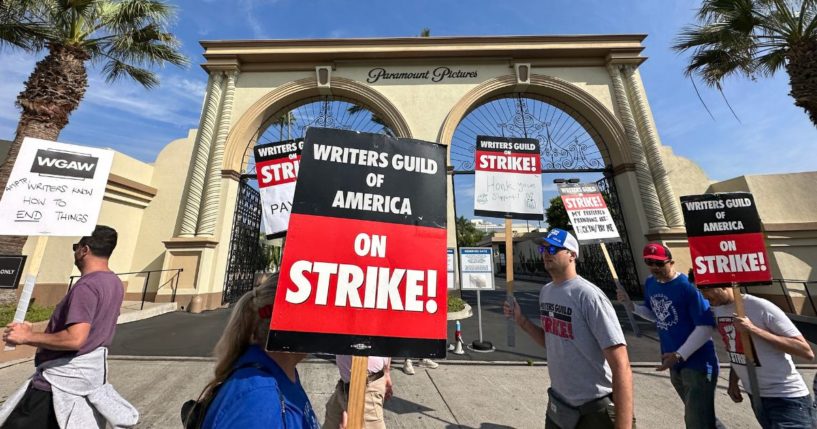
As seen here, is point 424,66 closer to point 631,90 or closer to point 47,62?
point 631,90

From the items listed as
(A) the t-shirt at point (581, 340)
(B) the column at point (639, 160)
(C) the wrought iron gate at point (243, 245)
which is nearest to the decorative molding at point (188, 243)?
(C) the wrought iron gate at point (243, 245)

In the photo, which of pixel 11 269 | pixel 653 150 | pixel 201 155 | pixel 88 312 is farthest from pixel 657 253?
pixel 201 155

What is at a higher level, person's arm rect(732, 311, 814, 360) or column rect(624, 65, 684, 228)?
column rect(624, 65, 684, 228)

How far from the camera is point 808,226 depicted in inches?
382

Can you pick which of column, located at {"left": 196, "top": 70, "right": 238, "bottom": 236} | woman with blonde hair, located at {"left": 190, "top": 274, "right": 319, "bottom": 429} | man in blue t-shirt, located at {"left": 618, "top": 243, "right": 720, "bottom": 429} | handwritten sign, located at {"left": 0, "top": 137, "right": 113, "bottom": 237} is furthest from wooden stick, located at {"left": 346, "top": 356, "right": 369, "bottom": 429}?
column, located at {"left": 196, "top": 70, "right": 238, "bottom": 236}

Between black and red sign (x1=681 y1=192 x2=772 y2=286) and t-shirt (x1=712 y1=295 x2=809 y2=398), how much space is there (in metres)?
0.39

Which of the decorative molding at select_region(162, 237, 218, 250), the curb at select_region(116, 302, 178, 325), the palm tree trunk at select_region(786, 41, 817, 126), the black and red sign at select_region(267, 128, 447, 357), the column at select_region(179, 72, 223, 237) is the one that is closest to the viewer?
the black and red sign at select_region(267, 128, 447, 357)

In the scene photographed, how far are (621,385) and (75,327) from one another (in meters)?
3.22

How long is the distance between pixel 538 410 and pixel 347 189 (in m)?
3.72

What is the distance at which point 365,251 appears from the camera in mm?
1603

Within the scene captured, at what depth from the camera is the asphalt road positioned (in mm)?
5859

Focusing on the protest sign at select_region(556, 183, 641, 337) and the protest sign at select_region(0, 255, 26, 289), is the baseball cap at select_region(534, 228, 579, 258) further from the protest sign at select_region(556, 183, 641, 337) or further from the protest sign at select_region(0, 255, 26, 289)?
the protest sign at select_region(0, 255, 26, 289)

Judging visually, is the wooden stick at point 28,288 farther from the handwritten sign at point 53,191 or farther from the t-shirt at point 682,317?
the t-shirt at point 682,317

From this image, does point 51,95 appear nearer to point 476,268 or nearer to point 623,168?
point 476,268
